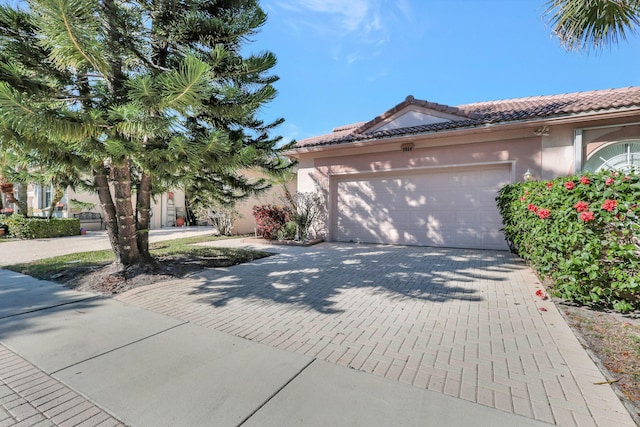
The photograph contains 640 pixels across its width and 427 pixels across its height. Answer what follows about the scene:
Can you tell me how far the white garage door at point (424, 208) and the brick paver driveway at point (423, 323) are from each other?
2.42m

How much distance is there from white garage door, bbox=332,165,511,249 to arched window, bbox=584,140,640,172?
190cm

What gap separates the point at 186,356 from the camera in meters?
2.81

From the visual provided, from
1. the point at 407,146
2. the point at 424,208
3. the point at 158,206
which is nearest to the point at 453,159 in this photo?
the point at 407,146

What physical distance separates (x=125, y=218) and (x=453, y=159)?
877 cm

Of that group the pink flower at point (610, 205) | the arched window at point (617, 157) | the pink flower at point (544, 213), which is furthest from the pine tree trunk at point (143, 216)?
the arched window at point (617, 157)

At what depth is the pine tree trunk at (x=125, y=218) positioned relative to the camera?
5.55m

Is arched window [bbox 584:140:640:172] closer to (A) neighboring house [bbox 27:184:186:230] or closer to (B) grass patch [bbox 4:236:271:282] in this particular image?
(B) grass patch [bbox 4:236:271:282]

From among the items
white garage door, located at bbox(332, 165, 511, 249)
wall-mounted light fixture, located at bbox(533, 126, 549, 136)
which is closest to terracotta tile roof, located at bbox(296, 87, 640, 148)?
wall-mounted light fixture, located at bbox(533, 126, 549, 136)

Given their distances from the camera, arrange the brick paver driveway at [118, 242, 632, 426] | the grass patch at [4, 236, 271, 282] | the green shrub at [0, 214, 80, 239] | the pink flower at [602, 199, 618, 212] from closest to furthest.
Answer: the brick paver driveway at [118, 242, 632, 426]
the pink flower at [602, 199, 618, 212]
the grass patch at [4, 236, 271, 282]
the green shrub at [0, 214, 80, 239]

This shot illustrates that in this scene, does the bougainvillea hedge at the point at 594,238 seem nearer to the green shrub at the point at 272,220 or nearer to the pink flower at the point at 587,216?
the pink flower at the point at 587,216

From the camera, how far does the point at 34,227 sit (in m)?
13.2

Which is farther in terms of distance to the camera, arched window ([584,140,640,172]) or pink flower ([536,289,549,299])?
arched window ([584,140,640,172])

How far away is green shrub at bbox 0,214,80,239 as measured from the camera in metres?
13.0

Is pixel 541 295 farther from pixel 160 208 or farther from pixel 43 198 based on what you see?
pixel 43 198
